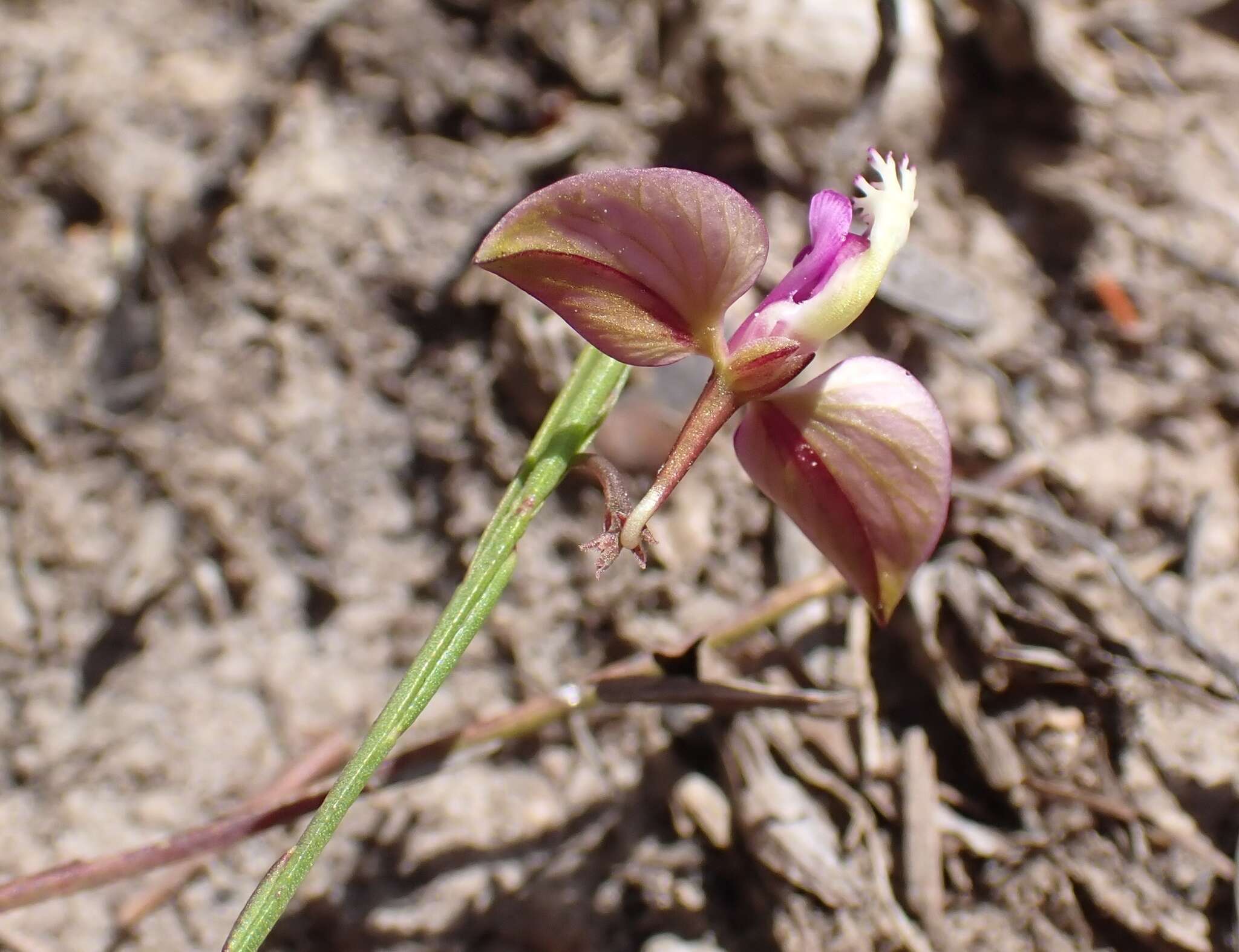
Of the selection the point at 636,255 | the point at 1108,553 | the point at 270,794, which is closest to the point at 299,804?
the point at 270,794

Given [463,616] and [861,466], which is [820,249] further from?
[463,616]

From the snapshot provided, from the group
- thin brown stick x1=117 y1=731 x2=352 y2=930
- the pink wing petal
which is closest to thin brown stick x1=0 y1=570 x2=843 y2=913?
thin brown stick x1=117 y1=731 x2=352 y2=930

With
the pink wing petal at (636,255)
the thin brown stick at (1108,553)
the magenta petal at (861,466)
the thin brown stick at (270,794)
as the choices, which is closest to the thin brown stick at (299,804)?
the thin brown stick at (270,794)

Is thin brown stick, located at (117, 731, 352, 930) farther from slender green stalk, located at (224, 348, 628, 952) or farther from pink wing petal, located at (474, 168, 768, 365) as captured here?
pink wing petal, located at (474, 168, 768, 365)

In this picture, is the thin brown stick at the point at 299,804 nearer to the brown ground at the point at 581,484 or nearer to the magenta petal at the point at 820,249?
the brown ground at the point at 581,484

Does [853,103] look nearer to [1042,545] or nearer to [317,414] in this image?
[1042,545]

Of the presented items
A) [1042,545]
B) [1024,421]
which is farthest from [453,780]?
[1024,421]
